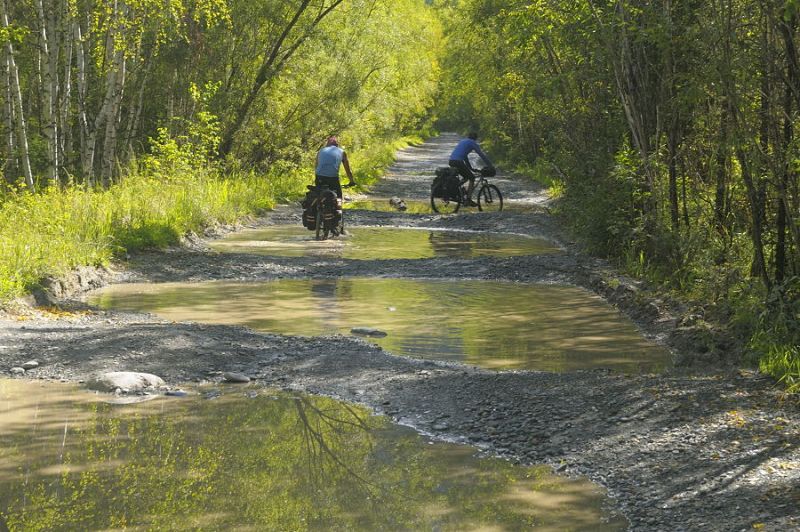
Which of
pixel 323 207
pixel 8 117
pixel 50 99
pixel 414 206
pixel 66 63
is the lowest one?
pixel 414 206

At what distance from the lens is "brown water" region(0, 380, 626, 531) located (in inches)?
206

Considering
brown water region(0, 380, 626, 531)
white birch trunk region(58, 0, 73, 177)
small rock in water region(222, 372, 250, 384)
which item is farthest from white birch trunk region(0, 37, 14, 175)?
brown water region(0, 380, 626, 531)

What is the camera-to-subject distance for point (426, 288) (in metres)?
13.7

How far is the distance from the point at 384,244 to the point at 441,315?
24.9 feet

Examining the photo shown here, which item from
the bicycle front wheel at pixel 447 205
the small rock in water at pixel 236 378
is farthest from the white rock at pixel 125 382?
the bicycle front wheel at pixel 447 205

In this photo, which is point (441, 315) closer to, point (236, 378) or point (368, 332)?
point (368, 332)

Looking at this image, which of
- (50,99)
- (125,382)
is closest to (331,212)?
(50,99)

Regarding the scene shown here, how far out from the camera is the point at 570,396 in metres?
7.35

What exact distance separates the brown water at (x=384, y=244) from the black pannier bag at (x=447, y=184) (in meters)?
4.28

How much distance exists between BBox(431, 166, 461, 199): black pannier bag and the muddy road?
1343 centimetres

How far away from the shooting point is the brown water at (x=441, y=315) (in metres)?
9.51

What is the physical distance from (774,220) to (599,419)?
4.04m

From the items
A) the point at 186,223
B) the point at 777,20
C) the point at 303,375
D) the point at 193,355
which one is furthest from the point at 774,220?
the point at 186,223

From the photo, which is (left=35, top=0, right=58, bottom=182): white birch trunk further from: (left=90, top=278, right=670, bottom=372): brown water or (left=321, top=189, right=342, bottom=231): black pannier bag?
(left=90, top=278, right=670, bottom=372): brown water
